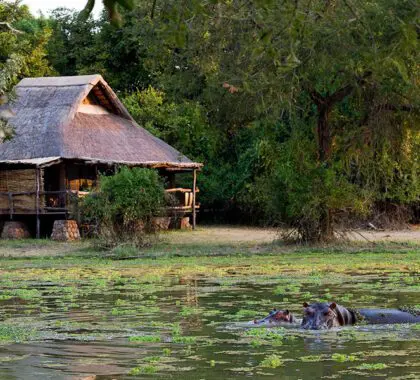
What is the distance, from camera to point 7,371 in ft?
30.5

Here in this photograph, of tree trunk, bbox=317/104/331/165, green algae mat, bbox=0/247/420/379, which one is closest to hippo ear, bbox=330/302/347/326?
green algae mat, bbox=0/247/420/379

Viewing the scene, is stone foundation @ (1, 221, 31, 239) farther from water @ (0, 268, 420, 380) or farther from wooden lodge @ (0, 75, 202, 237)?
water @ (0, 268, 420, 380)

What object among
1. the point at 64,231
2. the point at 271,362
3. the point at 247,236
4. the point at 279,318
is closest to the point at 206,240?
the point at 247,236

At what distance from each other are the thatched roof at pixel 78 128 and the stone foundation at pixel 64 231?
2.16 m

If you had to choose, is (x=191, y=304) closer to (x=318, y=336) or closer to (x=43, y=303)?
(x=43, y=303)

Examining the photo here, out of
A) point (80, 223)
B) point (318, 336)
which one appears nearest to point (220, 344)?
point (318, 336)

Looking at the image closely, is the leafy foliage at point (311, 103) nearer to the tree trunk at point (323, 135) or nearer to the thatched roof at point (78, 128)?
the tree trunk at point (323, 135)

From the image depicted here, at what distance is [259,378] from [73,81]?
1016 inches

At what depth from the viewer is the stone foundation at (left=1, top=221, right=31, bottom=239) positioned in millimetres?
29969

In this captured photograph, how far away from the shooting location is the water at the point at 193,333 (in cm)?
934

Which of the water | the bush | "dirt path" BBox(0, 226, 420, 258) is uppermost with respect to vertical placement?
the bush

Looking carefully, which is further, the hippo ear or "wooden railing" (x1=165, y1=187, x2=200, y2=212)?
"wooden railing" (x1=165, y1=187, x2=200, y2=212)

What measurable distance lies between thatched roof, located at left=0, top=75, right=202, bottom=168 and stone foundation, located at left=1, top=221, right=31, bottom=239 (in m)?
1.83

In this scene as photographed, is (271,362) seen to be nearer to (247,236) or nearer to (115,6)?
(115,6)
